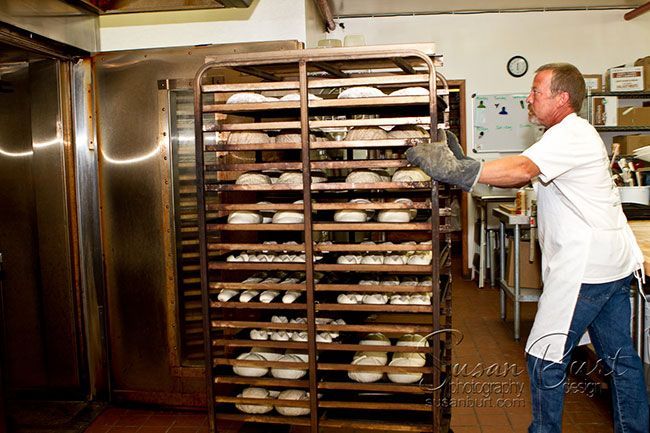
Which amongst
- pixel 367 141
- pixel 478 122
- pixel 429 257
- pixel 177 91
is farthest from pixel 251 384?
pixel 478 122

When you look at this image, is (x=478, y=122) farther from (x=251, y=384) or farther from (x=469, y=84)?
(x=251, y=384)

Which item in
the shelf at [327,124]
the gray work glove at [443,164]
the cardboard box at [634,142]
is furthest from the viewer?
the cardboard box at [634,142]

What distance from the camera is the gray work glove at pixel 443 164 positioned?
2109 millimetres

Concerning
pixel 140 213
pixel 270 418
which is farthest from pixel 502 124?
pixel 270 418

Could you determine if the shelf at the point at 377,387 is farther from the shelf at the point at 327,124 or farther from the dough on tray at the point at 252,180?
the shelf at the point at 327,124

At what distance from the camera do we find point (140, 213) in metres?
3.33

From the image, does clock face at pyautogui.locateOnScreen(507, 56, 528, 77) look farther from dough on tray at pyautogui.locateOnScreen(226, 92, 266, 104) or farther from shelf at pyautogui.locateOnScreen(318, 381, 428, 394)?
shelf at pyautogui.locateOnScreen(318, 381, 428, 394)

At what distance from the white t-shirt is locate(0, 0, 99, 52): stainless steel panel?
2377 mm

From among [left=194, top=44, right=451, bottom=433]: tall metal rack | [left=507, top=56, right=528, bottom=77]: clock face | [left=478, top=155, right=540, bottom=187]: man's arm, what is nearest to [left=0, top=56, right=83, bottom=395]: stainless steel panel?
[left=194, top=44, right=451, bottom=433]: tall metal rack

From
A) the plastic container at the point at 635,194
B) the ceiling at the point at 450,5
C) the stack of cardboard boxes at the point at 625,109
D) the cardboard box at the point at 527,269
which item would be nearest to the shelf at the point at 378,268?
the cardboard box at the point at 527,269

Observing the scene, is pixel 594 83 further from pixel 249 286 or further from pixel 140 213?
pixel 249 286

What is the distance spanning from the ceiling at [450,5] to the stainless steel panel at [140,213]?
10.9 ft

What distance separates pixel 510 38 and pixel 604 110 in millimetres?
1335

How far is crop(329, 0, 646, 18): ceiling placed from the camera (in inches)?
246
